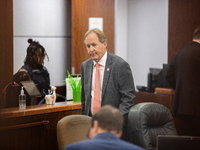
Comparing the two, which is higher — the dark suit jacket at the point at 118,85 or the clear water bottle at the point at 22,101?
the dark suit jacket at the point at 118,85

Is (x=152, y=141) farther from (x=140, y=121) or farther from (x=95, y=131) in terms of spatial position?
(x=95, y=131)

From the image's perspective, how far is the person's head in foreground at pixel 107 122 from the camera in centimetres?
132

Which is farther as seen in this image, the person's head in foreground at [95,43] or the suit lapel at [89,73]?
the suit lapel at [89,73]

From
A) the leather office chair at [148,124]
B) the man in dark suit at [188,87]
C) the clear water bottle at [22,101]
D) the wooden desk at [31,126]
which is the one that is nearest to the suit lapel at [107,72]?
the leather office chair at [148,124]

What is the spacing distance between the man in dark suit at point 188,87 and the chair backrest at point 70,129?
1.90m

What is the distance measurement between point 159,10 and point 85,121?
14.8ft

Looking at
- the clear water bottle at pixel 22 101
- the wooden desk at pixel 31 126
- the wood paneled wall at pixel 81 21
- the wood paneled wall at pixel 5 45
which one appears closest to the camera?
the wooden desk at pixel 31 126

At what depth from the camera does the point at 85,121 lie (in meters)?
2.30

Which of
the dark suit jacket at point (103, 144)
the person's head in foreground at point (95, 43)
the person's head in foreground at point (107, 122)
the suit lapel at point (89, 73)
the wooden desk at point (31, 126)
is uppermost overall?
the person's head in foreground at point (95, 43)

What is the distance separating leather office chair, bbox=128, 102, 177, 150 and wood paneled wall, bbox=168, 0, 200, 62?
248cm

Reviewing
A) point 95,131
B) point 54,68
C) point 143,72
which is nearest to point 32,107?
point 95,131

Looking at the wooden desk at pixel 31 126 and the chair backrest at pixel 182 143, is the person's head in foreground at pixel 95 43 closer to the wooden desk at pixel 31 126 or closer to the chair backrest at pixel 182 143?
the wooden desk at pixel 31 126

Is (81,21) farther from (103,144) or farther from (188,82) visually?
(103,144)

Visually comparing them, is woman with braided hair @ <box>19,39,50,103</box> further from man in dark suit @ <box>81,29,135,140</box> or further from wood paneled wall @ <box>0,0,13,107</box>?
man in dark suit @ <box>81,29,135,140</box>
